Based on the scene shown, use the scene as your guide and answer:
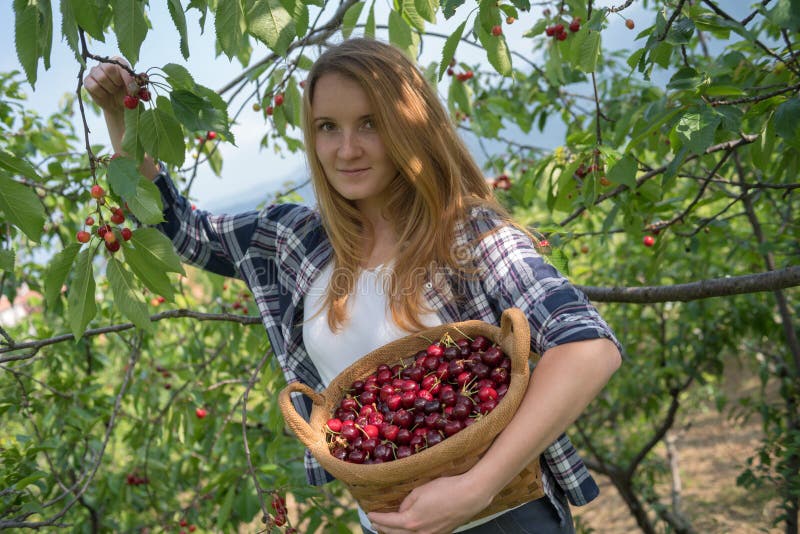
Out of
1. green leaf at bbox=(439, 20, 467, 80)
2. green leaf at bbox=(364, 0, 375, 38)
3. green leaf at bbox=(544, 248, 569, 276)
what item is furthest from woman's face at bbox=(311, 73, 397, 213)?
green leaf at bbox=(544, 248, 569, 276)

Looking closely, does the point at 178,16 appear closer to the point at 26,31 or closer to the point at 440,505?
the point at 26,31

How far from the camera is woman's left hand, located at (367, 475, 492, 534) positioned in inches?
47.6

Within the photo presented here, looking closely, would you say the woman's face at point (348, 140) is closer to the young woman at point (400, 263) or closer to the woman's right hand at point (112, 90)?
the young woman at point (400, 263)

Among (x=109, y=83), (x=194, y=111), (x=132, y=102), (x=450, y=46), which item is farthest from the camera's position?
(x=450, y=46)

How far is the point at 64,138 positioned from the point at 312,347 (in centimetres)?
268

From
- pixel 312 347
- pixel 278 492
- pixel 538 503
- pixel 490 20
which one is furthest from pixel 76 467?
pixel 490 20

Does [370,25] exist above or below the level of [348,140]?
above

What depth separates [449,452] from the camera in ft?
3.90

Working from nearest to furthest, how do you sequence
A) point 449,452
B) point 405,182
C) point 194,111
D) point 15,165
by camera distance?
point 449,452
point 15,165
point 194,111
point 405,182

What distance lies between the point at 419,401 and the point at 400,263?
0.39 m

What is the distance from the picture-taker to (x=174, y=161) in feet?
4.77

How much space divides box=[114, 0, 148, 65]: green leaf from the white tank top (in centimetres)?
73

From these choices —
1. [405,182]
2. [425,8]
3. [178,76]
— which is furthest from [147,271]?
[425,8]

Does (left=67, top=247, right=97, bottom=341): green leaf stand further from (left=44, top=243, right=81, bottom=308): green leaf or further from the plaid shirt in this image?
the plaid shirt
